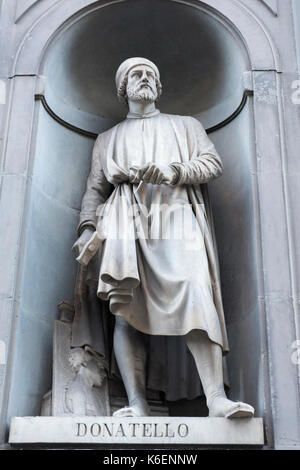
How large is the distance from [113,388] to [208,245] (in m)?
1.18

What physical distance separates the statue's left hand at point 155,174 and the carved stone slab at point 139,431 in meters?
1.58

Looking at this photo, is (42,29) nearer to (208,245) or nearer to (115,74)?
(115,74)

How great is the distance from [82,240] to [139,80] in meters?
1.34

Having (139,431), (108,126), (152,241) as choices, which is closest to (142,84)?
(108,126)

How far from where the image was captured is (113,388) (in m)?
6.20

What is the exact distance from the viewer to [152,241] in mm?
6008

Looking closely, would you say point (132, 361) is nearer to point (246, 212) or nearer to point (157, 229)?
point (157, 229)

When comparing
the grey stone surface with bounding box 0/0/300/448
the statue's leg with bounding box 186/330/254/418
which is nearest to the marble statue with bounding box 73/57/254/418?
the statue's leg with bounding box 186/330/254/418

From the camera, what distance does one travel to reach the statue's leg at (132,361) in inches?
228

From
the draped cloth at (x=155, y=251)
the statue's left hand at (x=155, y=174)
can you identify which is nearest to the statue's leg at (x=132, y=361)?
the draped cloth at (x=155, y=251)

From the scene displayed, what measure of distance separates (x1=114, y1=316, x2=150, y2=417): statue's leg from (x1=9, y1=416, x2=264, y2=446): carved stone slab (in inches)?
13.2

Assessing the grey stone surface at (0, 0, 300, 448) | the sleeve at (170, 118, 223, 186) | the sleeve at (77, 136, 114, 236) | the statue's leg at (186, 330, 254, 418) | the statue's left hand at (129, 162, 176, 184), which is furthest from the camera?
the sleeve at (77, 136, 114, 236)

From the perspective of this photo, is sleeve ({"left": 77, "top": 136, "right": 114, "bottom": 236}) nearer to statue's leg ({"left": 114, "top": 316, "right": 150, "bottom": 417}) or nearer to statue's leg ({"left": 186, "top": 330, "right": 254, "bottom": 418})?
statue's leg ({"left": 114, "top": 316, "right": 150, "bottom": 417})

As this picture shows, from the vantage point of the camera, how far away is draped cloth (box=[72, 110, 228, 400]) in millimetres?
5719
